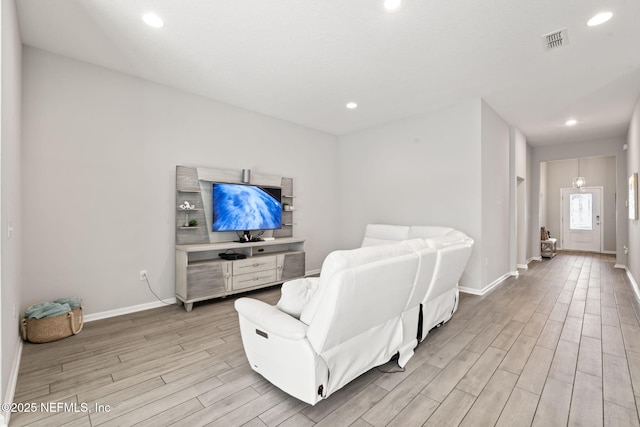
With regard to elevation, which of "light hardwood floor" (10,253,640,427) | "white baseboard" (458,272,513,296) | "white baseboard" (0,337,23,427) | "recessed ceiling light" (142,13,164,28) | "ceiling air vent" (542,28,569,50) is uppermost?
"recessed ceiling light" (142,13,164,28)

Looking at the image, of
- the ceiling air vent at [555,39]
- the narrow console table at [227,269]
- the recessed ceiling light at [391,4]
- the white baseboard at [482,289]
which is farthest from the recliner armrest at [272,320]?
the white baseboard at [482,289]

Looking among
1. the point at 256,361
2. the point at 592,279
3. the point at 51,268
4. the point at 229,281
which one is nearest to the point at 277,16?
the point at 256,361

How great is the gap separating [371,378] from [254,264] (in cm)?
242

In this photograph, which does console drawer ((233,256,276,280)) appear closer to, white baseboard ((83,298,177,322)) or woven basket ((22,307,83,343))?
white baseboard ((83,298,177,322))

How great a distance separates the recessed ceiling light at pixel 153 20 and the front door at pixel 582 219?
11173 millimetres

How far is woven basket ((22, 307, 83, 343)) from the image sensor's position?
260 centimetres

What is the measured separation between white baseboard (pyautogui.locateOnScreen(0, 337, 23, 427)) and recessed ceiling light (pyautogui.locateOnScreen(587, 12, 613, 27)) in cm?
482

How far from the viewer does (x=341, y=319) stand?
1.60 metres

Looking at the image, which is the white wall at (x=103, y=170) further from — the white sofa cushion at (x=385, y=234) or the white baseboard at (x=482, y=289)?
the white baseboard at (x=482, y=289)

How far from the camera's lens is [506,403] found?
1.82 metres

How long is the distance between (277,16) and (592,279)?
639 centimetres

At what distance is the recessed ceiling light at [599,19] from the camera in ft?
7.75

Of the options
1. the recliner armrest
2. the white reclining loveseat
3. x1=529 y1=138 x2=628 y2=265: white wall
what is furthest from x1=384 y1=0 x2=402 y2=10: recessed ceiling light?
x1=529 y1=138 x2=628 y2=265: white wall

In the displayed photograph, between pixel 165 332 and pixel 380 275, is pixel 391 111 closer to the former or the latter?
pixel 380 275
